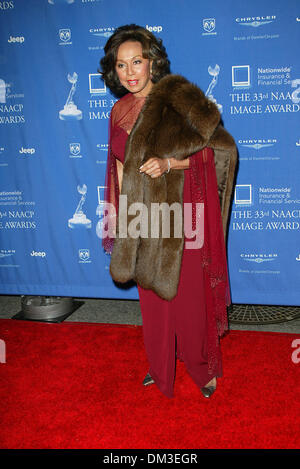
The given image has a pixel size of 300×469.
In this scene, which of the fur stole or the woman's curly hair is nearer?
the fur stole

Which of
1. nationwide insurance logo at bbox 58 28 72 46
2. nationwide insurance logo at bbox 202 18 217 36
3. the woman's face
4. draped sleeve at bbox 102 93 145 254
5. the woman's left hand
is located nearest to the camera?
the woman's left hand

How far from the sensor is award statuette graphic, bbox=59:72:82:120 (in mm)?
3115

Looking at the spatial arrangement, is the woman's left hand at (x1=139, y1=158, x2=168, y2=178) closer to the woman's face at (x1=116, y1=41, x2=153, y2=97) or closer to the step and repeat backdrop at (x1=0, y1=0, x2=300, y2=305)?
the woman's face at (x1=116, y1=41, x2=153, y2=97)

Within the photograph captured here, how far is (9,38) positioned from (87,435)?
2.77m

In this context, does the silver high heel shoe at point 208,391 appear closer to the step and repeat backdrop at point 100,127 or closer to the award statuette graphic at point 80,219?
the step and repeat backdrop at point 100,127

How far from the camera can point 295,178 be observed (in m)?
A: 3.00

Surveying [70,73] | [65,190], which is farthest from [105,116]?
[65,190]

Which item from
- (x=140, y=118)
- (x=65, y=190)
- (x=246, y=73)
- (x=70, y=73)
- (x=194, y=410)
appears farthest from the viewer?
(x=65, y=190)

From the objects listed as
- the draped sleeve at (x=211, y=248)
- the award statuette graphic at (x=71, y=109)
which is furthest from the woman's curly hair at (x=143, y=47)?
the award statuette graphic at (x=71, y=109)

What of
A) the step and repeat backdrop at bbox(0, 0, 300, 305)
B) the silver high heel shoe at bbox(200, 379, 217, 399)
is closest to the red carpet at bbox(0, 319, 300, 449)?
the silver high heel shoe at bbox(200, 379, 217, 399)

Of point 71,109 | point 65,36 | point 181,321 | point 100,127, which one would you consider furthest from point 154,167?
point 65,36

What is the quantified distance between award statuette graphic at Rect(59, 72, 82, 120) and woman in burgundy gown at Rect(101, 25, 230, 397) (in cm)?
104

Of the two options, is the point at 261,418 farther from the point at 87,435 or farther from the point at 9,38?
the point at 9,38

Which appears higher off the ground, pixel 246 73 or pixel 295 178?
pixel 246 73
